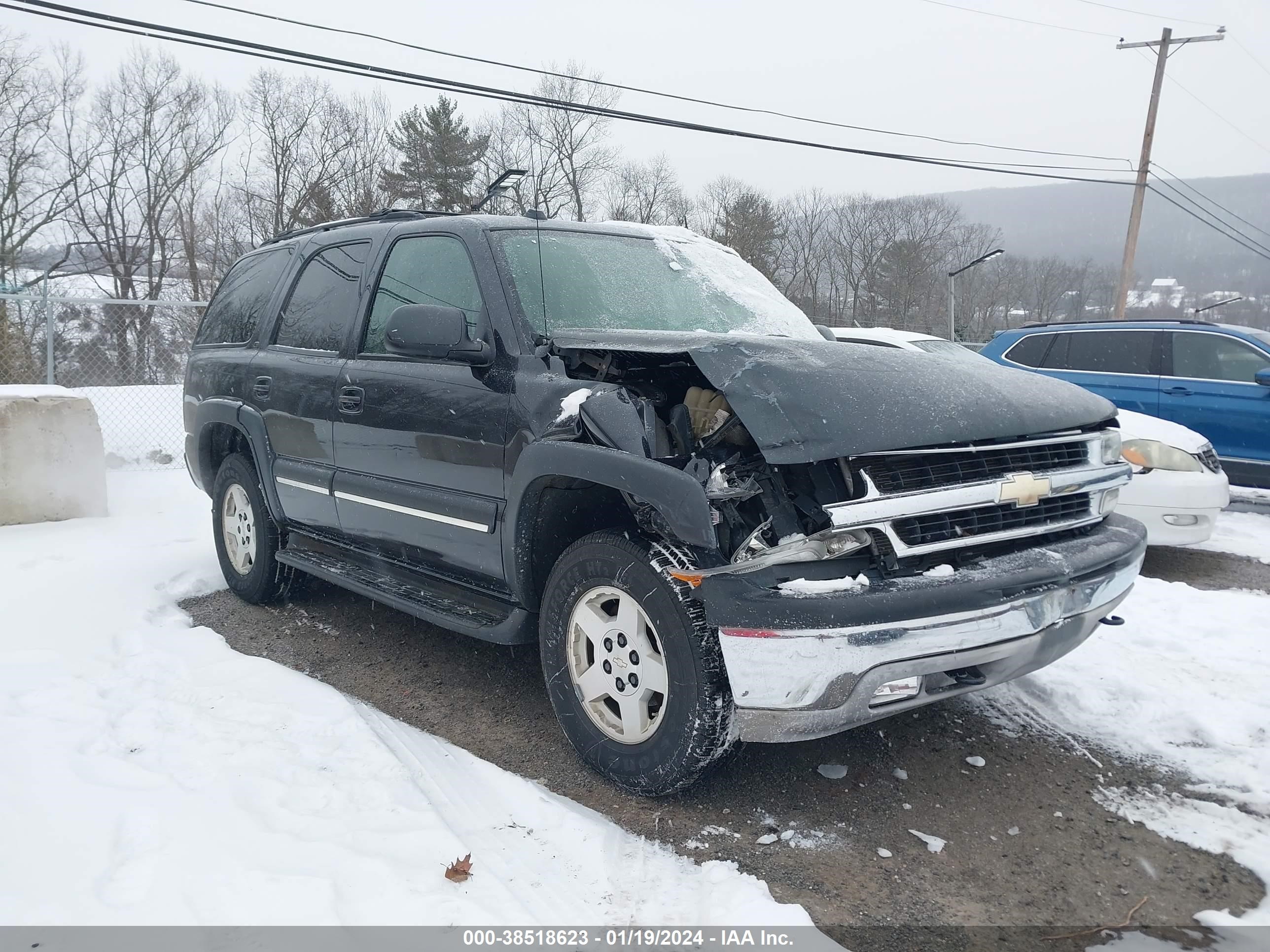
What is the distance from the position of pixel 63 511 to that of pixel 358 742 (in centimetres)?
503

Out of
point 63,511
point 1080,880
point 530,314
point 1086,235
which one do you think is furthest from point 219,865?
point 1086,235

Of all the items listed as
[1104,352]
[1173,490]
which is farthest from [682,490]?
[1104,352]

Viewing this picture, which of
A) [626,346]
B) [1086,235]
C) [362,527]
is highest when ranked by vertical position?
[1086,235]

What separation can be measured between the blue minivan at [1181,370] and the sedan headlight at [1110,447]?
5392mm

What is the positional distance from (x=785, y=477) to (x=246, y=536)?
150 inches

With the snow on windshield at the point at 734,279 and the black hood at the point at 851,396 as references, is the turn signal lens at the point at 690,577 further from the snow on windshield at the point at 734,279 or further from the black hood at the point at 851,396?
the snow on windshield at the point at 734,279

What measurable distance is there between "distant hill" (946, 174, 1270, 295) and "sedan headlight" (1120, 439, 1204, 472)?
80617 millimetres

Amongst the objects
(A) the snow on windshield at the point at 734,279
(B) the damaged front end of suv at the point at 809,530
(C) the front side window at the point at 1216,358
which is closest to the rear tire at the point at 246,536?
(B) the damaged front end of suv at the point at 809,530

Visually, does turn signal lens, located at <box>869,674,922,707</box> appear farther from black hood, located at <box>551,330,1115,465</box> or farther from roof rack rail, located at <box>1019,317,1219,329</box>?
roof rack rail, located at <box>1019,317,1219,329</box>

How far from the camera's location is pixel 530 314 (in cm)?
339

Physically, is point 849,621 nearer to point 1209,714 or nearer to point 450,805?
point 450,805

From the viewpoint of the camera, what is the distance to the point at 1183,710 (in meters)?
3.57

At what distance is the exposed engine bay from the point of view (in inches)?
98.3

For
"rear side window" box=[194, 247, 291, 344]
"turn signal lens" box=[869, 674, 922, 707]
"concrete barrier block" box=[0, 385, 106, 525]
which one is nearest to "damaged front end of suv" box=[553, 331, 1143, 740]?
"turn signal lens" box=[869, 674, 922, 707]
